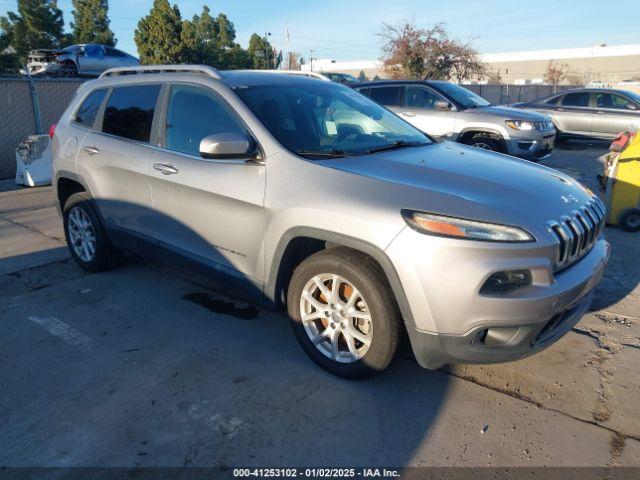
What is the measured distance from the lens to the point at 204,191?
347cm

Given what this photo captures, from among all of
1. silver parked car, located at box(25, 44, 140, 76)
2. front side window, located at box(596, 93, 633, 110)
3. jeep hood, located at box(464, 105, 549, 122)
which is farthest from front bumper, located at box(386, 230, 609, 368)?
silver parked car, located at box(25, 44, 140, 76)

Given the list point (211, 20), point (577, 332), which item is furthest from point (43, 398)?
point (211, 20)

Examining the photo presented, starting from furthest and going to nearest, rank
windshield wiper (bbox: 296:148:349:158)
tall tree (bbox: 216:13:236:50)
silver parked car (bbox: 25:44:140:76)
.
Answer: tall tree (bbox: 216:13:236:50), silver parked car (bbox: 25:44:140:76), windshield wiper (bbox: 296:148:349:158)

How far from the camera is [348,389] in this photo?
2.98m

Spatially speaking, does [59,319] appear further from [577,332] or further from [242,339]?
[577,332]

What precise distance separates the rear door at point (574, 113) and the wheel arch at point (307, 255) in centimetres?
1288

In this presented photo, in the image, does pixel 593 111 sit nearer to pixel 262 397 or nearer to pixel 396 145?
pixel 396 145

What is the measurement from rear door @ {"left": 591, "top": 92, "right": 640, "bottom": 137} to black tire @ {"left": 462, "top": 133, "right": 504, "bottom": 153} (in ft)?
20.2

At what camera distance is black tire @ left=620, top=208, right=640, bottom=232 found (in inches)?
230

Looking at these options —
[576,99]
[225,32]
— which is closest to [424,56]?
[576,99]

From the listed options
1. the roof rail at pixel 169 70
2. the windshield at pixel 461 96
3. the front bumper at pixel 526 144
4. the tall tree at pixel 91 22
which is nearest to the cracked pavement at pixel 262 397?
the roof rail at pixel 169 70

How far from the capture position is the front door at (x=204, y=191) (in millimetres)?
3252

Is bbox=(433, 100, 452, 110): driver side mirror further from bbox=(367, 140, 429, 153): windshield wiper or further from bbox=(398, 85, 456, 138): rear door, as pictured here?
bbox=(367, 140, 429, 153): windshield wiper

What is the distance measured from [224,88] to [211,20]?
53075mm
